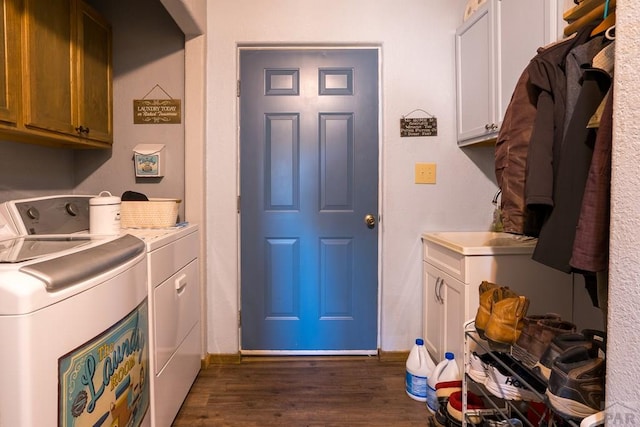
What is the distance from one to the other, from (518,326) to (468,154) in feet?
4.55

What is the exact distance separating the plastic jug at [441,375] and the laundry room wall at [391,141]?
1.78 feet

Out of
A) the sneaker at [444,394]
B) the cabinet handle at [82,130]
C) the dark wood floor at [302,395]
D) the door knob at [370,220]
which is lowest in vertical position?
the dark wood floor at [302,395]

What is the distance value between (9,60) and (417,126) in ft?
6.77

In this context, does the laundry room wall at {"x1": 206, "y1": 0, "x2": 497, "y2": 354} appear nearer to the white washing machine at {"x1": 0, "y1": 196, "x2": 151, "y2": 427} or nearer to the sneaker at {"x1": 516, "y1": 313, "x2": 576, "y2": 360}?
the white washing machine at {"x1": 0, "y1": 196, "x2": 151, "y2": 427}

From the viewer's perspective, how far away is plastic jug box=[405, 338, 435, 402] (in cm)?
203

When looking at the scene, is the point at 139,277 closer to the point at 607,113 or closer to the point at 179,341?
the point at 179,341

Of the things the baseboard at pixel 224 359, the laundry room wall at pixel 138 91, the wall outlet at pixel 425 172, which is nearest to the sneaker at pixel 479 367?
the wall outlet at pixel 425 172

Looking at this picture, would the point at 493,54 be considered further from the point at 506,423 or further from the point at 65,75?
the point at 65,75

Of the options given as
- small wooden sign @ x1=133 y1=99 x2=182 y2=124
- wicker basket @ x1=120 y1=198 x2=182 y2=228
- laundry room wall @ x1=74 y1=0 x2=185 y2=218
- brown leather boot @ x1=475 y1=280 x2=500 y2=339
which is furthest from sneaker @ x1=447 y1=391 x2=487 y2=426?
small wooden sign @ x1=133 y1=99 x2=182 y2=124

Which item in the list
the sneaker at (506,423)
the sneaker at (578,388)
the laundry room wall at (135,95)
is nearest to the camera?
the sneaker at (578,388)

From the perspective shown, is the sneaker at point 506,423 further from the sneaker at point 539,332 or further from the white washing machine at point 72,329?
the white washing machine at point 72,329

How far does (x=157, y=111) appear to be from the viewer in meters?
2.38

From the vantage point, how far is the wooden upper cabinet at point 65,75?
1.59 m

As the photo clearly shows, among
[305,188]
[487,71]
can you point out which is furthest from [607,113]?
[305,188]
